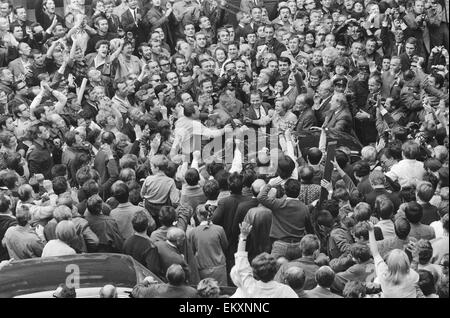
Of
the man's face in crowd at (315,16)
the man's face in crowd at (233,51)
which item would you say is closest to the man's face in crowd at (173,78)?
the man's face in crowd at (233,51)

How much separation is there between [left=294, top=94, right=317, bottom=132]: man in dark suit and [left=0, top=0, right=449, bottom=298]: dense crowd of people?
2 centimetres

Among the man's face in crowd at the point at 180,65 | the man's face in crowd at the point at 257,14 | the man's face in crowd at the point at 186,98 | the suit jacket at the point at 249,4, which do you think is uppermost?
the suit jacket at the point at 249,4

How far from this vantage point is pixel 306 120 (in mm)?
19625

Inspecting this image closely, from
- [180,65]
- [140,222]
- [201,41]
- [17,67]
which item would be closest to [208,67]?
[180,65]

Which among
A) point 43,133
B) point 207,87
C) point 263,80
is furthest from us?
point 263,80

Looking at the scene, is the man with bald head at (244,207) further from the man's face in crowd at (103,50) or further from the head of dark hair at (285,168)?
the man's face in crowd at (103,50)

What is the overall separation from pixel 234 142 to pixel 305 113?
155 centimetres

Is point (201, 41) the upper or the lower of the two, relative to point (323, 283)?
upper

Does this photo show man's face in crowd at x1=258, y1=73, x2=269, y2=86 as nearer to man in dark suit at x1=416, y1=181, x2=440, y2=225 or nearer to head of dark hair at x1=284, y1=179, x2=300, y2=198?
head of dark hair at x1=284, y1=179, x2=300, y2=198

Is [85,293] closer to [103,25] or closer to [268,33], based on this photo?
[268,33]

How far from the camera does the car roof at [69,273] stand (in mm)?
13906

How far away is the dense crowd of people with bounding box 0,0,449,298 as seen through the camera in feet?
47.8

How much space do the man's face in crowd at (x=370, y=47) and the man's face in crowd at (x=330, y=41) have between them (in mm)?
531
